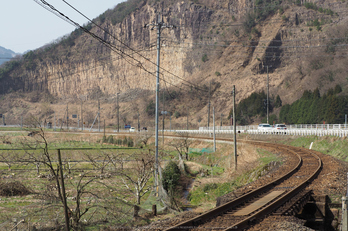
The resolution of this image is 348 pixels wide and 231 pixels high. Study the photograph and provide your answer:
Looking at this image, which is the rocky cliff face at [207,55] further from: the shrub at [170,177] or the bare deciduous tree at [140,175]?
the bare deciduous tree at [140,175]

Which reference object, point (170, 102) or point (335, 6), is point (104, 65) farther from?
point (335, 6)

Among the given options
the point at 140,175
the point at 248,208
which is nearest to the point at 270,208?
the point at 248,208

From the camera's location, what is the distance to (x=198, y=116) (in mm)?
111000

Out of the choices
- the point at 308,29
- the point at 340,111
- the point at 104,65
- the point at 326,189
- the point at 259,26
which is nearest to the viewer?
the point at 326,189

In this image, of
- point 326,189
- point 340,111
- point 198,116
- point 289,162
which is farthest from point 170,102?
point 326,189

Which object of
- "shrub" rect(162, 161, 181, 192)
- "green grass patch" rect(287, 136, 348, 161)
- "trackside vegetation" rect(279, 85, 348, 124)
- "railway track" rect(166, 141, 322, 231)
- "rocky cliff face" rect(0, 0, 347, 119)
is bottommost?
"shrub" rect(162, 161, 181, 192)

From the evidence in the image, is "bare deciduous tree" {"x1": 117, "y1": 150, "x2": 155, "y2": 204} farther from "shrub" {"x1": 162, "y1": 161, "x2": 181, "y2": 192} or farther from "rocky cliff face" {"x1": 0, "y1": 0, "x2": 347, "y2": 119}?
"rocky cliff face" {"x1": 0, "y1": 0, "x2": 347, "y2": 119}

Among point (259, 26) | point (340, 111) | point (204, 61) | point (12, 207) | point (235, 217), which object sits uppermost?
point (259, 26)

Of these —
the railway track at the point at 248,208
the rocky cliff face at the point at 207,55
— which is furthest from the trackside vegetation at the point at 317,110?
the railway track at the point at 248,208

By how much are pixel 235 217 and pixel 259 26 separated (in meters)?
123

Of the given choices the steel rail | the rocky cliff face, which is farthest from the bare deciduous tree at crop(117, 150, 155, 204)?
the rocky cliff face

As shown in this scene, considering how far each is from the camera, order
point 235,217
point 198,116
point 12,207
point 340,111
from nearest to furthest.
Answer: point 235,217 < point 12,207 < point 340,111 < point 198,116

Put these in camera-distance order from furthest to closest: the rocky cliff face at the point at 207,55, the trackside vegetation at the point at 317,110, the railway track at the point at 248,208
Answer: the rocky cliff face at the point at 207,55
the trackside vegetation at the point at 317,110
the railway track at the point at 248,208

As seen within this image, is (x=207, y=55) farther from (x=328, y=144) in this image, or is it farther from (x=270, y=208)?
(x=270, y=208)
